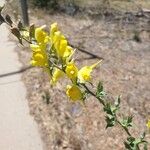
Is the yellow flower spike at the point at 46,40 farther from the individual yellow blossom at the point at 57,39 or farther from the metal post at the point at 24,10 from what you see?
the metal post at the point at 24,10

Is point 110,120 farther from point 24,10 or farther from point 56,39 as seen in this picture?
point 24,10

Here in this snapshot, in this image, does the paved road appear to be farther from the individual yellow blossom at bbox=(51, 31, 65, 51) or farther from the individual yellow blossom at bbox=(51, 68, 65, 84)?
the individual yellow blossom at bbox=(51, 31, 65, 51)

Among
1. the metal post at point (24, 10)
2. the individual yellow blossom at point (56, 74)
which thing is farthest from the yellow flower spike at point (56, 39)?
the metal post at point (24, 10)

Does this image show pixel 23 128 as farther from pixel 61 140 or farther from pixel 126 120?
pixel 126 120

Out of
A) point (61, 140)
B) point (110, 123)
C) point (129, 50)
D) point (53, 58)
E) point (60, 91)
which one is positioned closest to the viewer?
point (53, 58)

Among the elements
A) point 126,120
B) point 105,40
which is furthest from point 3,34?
point 126,120

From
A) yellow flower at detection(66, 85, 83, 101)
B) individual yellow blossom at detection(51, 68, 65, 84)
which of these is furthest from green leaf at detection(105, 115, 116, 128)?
individual yellow blossom at detection(51, 68, 65, 84)

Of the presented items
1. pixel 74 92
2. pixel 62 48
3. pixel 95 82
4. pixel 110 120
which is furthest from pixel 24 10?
pixel 62 48
